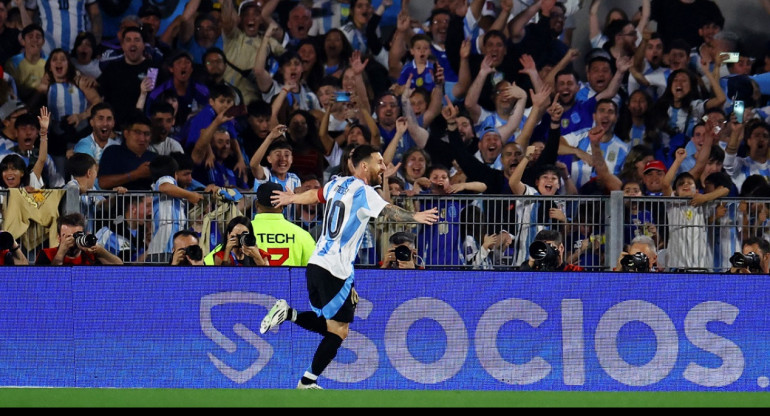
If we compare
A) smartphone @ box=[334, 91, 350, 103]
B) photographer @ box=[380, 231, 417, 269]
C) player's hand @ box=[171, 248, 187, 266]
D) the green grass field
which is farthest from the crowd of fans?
the green grass field

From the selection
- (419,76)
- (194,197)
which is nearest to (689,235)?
(419,76)

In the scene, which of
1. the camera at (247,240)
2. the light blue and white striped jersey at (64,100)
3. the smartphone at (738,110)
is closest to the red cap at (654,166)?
the smartphone at (738,110)

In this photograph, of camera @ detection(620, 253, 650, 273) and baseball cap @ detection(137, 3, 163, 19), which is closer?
camera @ detection(620, 253, 650, 273)

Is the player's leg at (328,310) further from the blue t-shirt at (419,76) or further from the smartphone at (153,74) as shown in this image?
the blue t-shirt at (419,76)

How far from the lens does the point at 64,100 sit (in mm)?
13758

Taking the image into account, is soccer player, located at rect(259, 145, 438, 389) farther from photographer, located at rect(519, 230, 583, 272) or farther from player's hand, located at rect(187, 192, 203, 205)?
player's hand, located at rect(187, 192, 203, 205)

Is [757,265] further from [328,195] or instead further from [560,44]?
[560,44]

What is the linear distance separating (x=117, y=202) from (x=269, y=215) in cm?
241

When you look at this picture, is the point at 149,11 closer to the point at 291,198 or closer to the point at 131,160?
the point at 131,160

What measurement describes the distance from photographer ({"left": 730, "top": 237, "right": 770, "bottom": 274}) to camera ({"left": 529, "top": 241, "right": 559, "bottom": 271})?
1.61 meters

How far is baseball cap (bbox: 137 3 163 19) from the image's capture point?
1452 centimetres

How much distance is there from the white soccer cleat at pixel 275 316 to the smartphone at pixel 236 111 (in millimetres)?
5020

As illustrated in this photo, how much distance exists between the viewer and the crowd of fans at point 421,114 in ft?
39.7

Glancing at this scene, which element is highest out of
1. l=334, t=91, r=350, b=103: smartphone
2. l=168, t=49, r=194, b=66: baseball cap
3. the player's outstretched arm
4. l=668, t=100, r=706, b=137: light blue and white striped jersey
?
l=168, t=49, r=194, b=66: baseball cap
